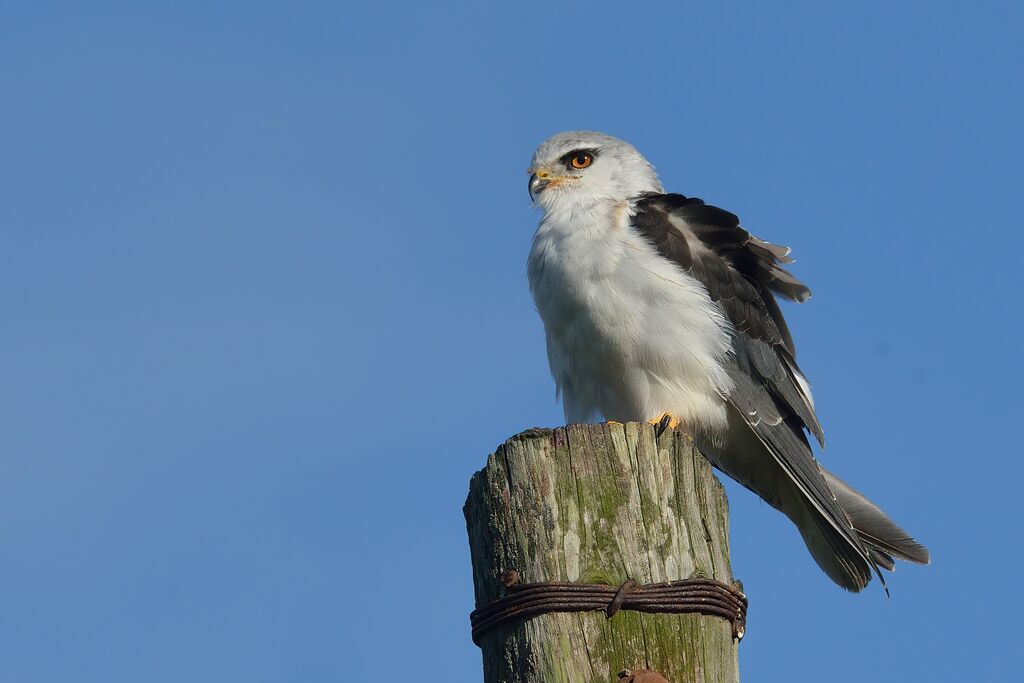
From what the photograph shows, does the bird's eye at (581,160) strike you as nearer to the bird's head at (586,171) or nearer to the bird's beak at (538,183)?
the bird's head at (586,171)

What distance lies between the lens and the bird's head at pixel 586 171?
22.8 ft

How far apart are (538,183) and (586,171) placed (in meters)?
0.29

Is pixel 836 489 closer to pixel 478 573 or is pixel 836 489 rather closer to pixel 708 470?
pixel 708 470

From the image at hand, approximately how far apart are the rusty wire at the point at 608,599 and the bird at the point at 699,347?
2.32 meters

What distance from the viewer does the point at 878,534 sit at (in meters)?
5.85

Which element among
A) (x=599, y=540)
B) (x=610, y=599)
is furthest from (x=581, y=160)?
(x=610, y=599)

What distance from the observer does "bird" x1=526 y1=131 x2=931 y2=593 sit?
231 inches

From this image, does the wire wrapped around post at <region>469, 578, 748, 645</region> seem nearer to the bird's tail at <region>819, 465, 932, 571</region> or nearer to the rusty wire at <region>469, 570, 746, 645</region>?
the rusty wire at <region>469, 570, 746, 645</region>

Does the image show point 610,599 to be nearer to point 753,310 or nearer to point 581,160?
point 753,310

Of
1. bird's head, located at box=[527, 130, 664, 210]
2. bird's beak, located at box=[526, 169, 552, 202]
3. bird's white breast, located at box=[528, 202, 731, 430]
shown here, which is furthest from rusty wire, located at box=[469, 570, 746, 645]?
bird's beak, located at box=[526, 169, 552, 202]

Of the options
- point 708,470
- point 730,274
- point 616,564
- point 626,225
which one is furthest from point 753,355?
point 616,564

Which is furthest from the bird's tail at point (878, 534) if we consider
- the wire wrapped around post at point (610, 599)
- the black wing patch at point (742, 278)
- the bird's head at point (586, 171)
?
the wire wrapped around post at point (610, 599)

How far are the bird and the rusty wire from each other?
2.32 metres

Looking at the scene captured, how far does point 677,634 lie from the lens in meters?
3.42
